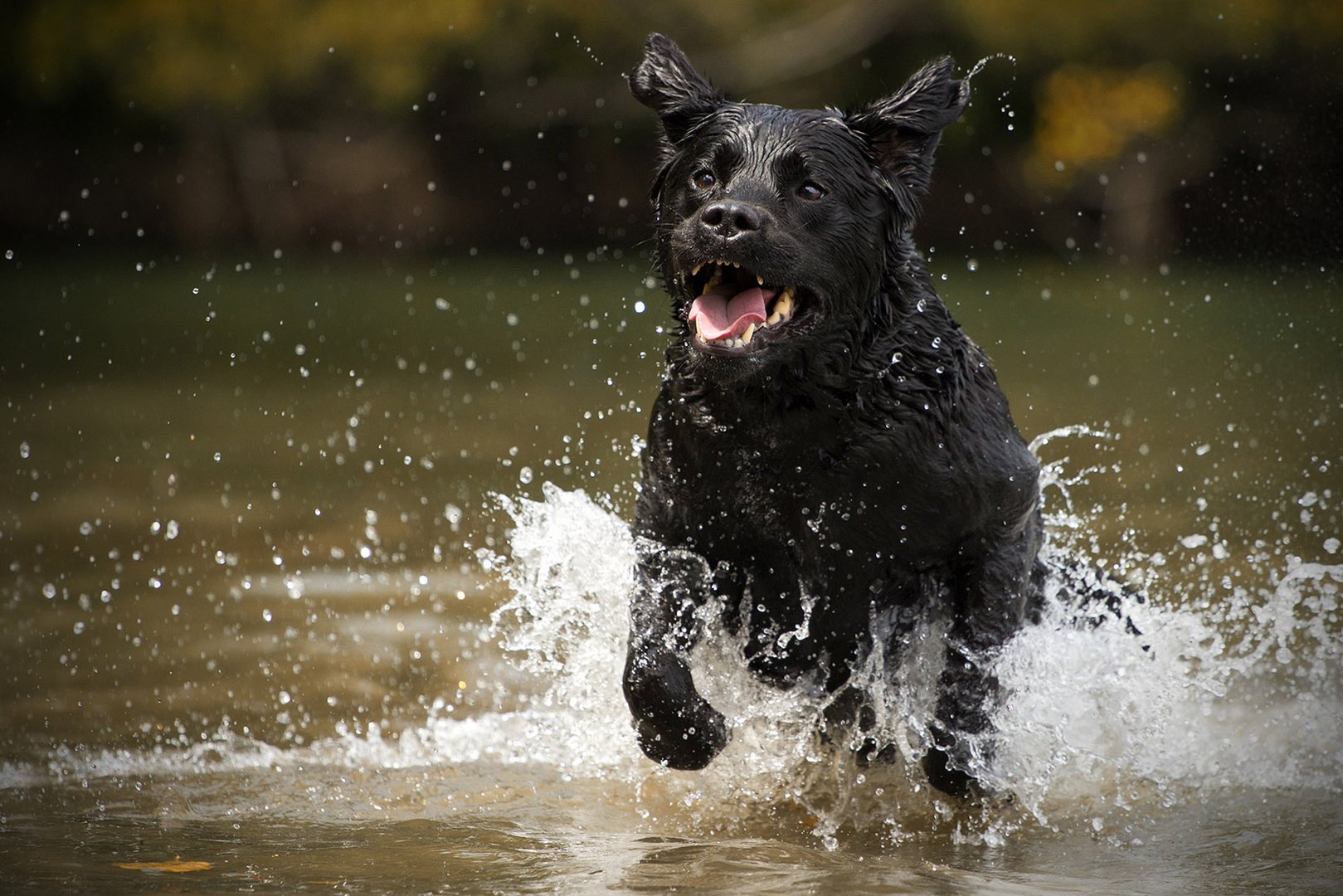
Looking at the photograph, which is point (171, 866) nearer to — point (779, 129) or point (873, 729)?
point (873, 729)

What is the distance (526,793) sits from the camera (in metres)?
4.71

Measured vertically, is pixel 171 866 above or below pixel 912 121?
below

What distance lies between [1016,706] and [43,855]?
8.94 ft

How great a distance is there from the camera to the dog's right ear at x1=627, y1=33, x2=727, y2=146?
4441 mm

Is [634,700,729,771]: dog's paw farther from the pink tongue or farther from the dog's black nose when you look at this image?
the dog's black nose

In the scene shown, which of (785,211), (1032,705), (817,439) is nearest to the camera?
(785,211)

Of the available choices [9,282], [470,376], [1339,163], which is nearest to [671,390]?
[470,376]

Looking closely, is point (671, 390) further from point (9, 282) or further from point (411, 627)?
point (9, 282)

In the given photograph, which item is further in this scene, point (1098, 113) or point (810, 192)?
point (1098, 113)

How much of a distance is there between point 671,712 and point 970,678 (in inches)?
35.1

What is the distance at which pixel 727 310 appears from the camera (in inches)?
163

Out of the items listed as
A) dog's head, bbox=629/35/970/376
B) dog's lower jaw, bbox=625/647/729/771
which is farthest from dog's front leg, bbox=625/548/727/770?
dog's head, bbox=629/35/970/376

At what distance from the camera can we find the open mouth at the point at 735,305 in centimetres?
403

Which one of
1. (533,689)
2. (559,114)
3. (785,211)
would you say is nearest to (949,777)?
(785,211)
